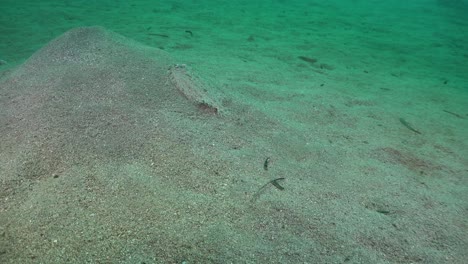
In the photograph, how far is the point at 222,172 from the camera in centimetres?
216

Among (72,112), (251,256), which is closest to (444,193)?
(251,256)

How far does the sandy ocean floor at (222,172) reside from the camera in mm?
1693

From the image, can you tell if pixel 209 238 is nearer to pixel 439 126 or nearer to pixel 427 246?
pixel 427 246

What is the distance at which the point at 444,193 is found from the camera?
2385 mm

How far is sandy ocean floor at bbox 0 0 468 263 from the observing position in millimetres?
1693

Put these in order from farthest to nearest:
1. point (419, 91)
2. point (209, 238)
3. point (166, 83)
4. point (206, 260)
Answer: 1. point (419, 91)
2. point (166, 83)
3. point (209, 238)
4. point (206, 260)

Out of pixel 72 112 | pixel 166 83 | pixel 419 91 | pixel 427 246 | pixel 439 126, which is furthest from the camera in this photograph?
pixel 419 91

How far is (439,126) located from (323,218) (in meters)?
2.68

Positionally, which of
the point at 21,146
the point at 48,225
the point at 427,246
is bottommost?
the point at 427,246

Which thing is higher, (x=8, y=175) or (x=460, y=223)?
(x=8, y=175)

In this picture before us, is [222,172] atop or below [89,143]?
below

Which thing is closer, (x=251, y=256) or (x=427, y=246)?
(x=251, y=256)

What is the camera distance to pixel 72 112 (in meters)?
2.37

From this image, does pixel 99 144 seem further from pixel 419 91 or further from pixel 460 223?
pixel 419 91
